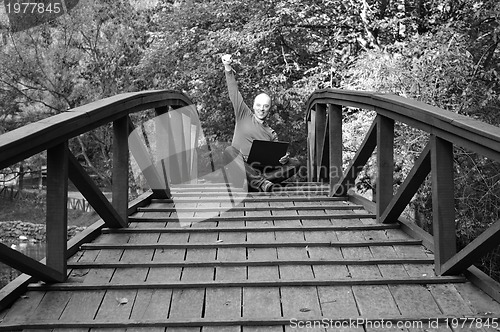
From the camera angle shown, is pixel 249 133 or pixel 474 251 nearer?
pixel 474 251

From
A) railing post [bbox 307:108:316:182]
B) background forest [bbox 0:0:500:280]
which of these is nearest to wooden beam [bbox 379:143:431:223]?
railing post [bbox 307:108:316:182]

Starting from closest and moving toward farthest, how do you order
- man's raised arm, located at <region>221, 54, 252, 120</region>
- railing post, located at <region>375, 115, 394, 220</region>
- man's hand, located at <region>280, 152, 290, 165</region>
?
railing post, located at <region>375, 115, 394, 220</region>, man's raised arm, located at <region>221, 54, 252, 120</region>, man's hand, located at <region>280, 152, 290, 165</region>

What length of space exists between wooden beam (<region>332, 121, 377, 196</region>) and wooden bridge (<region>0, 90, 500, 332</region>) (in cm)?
4

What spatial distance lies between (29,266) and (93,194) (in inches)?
30.4

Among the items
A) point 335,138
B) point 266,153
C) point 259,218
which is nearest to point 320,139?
point 266,153

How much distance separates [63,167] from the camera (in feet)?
8.65

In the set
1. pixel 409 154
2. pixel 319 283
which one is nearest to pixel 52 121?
pixel 319 283

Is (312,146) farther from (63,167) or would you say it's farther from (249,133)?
(63,167)

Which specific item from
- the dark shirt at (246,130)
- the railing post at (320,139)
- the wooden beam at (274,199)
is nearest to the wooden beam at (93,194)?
the wooden beam at (274,199)

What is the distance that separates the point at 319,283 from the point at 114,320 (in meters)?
0.92

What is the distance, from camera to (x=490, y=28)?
9.20m

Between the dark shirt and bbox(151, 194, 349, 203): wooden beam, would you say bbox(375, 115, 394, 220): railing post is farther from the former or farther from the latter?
the dark shirt

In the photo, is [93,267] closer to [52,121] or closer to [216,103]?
[52,121]

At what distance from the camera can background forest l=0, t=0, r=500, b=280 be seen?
815cm
